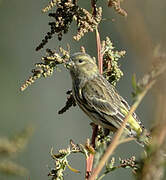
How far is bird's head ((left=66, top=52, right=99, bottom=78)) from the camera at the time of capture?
4.34 metres

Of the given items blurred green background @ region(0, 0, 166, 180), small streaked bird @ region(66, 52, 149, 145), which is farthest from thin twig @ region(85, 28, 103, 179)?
blurred green background @ region(0, 0, 166, 180)

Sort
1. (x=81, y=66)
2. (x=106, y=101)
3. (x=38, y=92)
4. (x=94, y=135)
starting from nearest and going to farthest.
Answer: (x=94, y=135) → (x=106, y=101) → (x=81, y=66) → (x=38, y=92)

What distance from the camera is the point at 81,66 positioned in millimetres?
4641

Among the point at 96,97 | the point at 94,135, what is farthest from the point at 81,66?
the point at 94,135

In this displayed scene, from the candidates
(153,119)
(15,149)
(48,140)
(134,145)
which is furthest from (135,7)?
(48,140)

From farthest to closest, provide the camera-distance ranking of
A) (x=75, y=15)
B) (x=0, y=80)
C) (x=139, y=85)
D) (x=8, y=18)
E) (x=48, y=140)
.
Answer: (x=8, y=18)
(x=0, y=80)
(x=48, y=140)
(x=75, y=15)
(x=139, y=85)

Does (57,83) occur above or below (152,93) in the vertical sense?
above

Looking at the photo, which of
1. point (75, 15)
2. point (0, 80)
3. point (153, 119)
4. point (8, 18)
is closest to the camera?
point (153, 119)

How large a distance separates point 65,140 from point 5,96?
70.4 inches

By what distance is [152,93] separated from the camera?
4.13 ft

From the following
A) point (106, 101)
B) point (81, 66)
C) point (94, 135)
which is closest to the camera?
point (94, 135)

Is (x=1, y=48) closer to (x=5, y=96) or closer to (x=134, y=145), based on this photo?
(x=5, y=96)

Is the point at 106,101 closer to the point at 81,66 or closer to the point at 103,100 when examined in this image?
the point at 103,100

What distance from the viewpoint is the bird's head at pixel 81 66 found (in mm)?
4344
